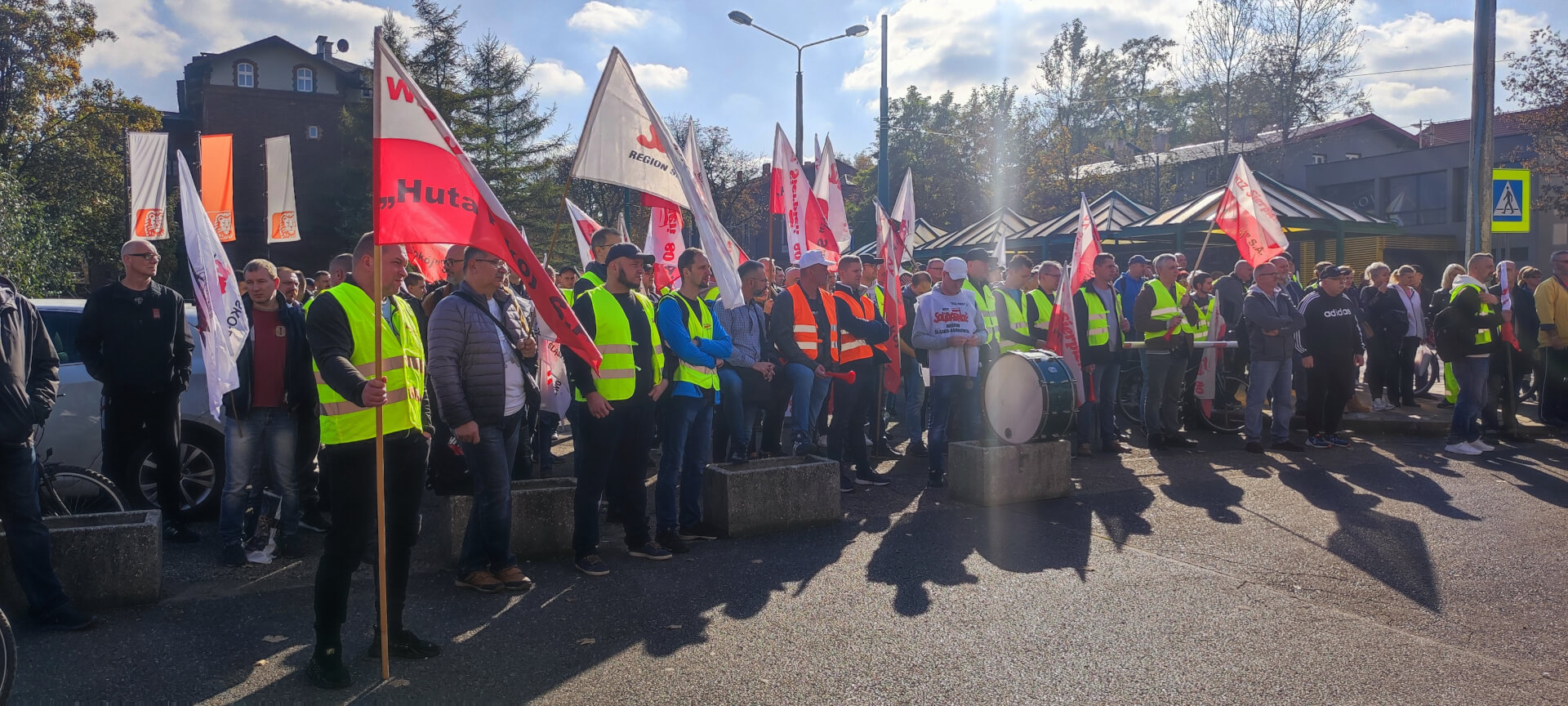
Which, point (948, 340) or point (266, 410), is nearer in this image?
point (266, 410)

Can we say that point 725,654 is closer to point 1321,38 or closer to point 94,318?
point 94,318

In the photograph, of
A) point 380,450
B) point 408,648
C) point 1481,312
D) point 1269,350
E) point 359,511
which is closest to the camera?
point 380,450

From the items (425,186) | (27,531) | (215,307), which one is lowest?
(27,531)

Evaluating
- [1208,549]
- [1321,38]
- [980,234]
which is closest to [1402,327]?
[1208,549]

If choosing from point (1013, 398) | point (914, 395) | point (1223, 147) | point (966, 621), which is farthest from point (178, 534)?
point (1223, 147)

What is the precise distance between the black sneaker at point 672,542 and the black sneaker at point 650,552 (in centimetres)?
6

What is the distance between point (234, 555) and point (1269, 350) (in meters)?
8.77

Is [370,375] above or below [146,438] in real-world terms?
above

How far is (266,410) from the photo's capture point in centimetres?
645

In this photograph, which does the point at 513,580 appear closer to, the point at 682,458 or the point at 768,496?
the point at 682,458

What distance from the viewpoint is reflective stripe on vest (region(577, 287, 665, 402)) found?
6.05 metres

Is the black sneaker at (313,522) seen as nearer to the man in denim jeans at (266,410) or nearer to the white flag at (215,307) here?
the man in denim jeans at (266,410)

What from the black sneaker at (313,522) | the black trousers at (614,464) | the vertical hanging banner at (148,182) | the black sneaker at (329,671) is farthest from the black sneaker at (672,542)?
the vertical hanging banner at (148,182)

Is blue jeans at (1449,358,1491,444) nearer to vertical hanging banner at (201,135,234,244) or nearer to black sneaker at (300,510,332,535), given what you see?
black sneaker at (300,510,332,535)
